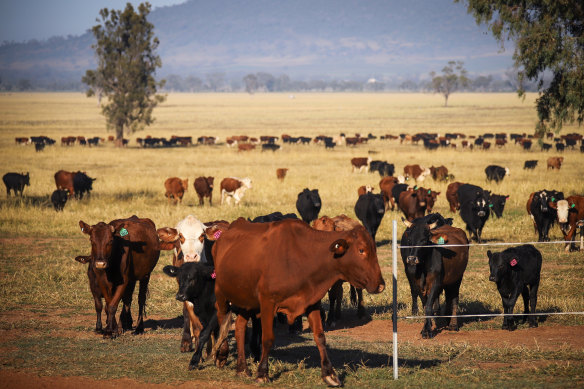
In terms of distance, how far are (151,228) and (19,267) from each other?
551 centimetres

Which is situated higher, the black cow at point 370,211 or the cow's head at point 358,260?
the cow's head at point 358,260

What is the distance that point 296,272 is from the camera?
294 inches

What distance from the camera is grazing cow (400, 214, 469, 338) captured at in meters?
10.0

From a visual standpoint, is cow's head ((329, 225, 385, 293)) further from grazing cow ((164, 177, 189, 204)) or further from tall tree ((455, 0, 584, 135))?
grazing cow ((164, 177, 189, 204))

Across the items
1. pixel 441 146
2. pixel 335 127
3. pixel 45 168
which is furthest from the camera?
pixel 335 127

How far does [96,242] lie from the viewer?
9766mm

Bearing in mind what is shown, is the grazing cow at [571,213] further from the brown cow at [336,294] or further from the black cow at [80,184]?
the black cow at [80,184]

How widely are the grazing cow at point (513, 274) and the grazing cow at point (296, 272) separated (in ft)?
11.4

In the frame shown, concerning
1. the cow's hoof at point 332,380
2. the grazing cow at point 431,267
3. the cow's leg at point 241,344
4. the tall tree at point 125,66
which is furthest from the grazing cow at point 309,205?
the tall tree at point 125,66

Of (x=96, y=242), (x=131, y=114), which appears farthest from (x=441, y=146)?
(x=96, y=242)

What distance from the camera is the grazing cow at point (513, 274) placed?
33.5ft

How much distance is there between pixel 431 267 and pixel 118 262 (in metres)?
4.57

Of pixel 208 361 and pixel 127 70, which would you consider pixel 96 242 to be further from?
pixel 127 70

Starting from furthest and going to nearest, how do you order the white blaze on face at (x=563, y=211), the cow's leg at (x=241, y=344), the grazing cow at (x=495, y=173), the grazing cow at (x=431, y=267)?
the grazing cow at (x=495, y=173), the white blaze on face at (x=563, y=211), the grazing cow at (x=431, y=267), the cow's leg at (x=241, y=344)
